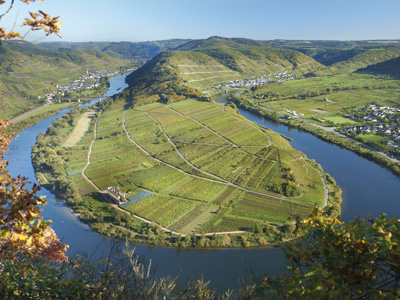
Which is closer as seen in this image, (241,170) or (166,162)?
(241,170)

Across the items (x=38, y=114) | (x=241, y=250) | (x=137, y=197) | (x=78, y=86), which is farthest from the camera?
(x=78, y=86)

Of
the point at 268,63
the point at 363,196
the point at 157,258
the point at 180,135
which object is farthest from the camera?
the point at 268,63

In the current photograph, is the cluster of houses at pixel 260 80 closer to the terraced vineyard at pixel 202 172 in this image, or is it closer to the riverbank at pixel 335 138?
the riverbank at pixel 335 138

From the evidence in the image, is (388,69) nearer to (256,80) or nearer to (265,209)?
(256,80)

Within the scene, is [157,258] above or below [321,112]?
below

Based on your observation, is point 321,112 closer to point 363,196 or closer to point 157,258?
point 363,196

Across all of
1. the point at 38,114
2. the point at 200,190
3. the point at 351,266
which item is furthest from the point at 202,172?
the point at 38,114

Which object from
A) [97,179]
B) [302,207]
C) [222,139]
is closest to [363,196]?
[302,207]
